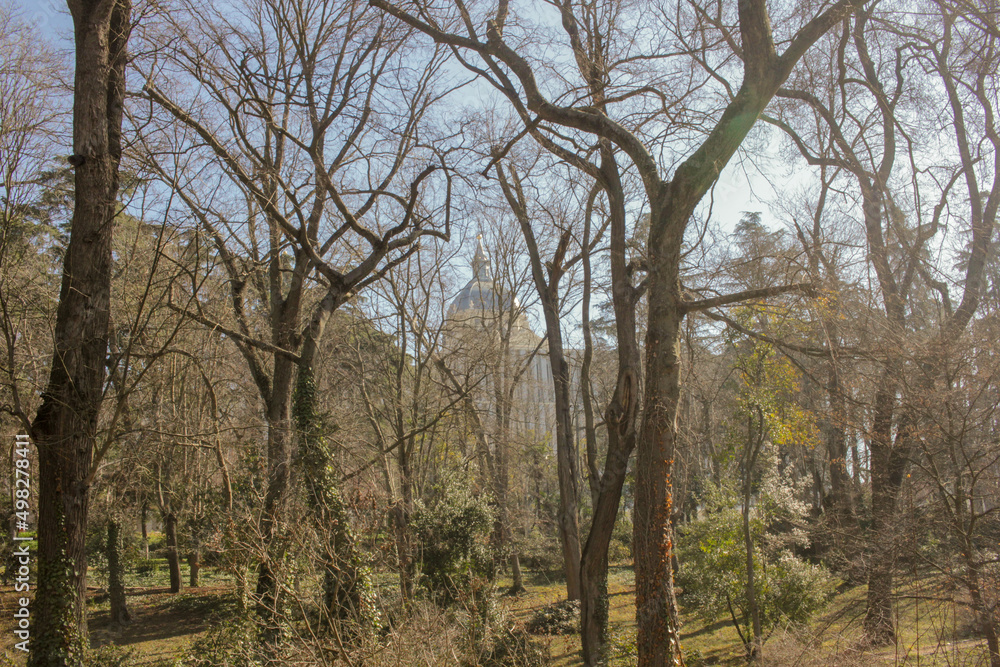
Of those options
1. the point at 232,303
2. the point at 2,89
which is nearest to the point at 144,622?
the point at 232,303

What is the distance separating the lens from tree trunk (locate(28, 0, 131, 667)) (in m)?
6.01

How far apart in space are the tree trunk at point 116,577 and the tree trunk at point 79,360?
30.3 feet

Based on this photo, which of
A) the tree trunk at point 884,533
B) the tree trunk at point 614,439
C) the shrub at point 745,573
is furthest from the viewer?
the shrub at point 745,573

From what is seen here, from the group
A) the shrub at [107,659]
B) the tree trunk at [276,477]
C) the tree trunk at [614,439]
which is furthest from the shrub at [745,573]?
the shrub at [107,659]

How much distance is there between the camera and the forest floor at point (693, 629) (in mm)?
6664

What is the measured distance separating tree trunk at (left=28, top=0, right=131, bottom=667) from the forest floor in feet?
5.98

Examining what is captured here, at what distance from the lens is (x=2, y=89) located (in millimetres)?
6207

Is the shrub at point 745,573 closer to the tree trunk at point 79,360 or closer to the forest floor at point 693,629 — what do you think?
the forest floor at point 693,629

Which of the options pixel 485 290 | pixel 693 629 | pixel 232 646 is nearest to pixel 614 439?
pixel 232 646

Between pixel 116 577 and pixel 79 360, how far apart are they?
10.9m

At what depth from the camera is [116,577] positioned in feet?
47.3

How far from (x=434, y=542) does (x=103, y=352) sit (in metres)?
9.37

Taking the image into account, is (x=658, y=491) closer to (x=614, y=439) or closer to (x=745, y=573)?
(x=614, y=439)

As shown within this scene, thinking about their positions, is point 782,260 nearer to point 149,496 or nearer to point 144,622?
point 149,496
